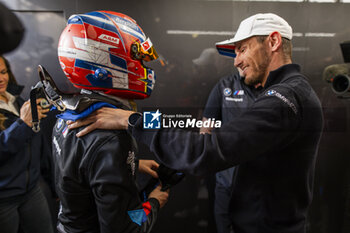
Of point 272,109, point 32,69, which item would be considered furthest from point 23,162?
point 272,109

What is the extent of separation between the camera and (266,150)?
0.74 m

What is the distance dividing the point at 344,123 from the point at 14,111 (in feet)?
5.70

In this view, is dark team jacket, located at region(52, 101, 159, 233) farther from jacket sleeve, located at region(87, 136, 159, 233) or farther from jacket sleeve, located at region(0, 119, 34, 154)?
jacket sleeve, located at region(0, 119, 34, 154)

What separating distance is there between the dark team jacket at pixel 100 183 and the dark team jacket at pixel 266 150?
109 millimetres

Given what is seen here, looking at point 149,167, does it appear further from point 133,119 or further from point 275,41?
point 275,41

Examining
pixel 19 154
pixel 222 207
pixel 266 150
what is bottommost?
pixel 222 207

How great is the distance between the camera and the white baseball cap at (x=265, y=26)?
0.88 m

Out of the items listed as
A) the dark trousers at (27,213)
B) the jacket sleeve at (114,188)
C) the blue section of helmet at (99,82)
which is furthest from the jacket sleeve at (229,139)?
the dark trousers at (27,213)

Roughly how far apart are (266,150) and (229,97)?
464mm

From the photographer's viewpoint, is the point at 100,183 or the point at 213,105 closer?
the point at 100,183

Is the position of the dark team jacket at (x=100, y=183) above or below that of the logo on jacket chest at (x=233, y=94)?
below

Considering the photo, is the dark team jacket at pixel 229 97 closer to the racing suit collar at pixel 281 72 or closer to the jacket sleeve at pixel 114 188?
the racing suit collar at pixel 281 72

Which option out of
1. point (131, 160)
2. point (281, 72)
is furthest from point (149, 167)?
point (281, 72)

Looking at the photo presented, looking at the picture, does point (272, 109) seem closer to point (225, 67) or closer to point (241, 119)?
point (241, 119)
